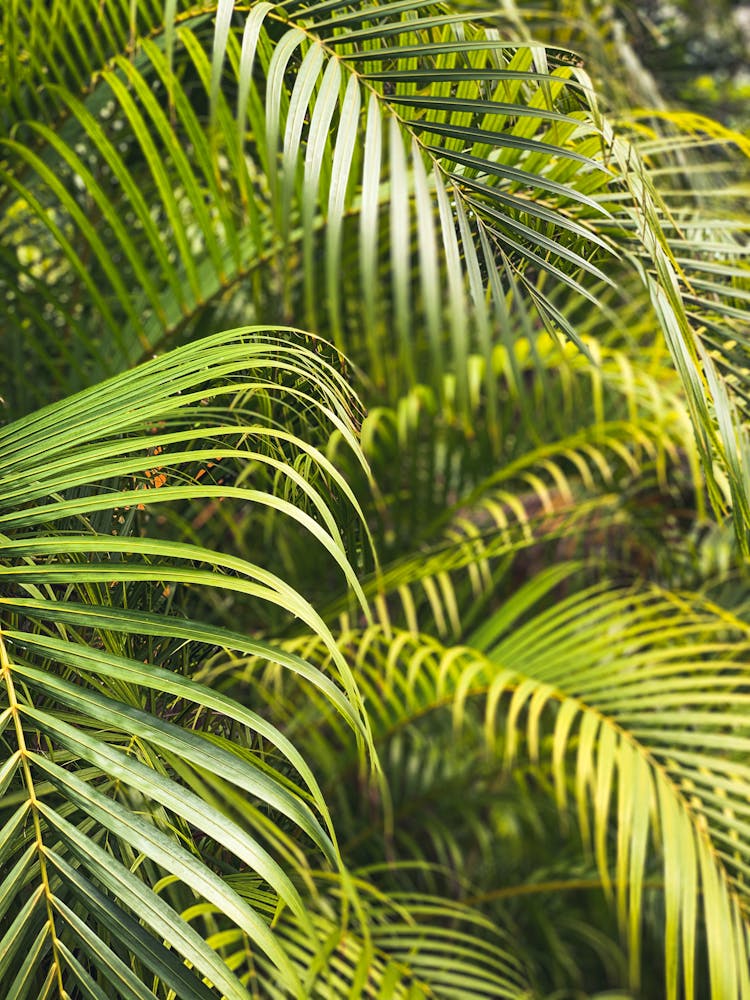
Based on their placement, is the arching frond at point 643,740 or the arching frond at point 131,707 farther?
the arching frond at point 643,740

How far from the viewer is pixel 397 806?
1.23m

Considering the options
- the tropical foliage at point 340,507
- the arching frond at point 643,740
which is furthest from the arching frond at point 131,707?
the arching frond at point 643,740

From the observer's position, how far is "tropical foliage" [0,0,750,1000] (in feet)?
1.13

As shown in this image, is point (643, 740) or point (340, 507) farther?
point (643, 740)

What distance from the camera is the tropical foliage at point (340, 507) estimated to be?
1.13 ft

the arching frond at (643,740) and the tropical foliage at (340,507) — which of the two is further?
the arching frond at (643,740)

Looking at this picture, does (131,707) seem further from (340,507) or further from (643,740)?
(643,740)

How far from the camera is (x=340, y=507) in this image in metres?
0.50

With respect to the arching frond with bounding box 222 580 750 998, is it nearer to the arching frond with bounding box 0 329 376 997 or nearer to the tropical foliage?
the tropical foliage

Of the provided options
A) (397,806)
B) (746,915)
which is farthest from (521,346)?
(746,915)

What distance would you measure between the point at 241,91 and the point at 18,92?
1.72 feet

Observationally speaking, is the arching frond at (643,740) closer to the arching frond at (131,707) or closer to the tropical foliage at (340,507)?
the tropical foliage at (340,507)

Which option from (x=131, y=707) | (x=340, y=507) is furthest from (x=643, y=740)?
(x=131, y=707)

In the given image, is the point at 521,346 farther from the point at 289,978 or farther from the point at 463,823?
the point at 289,978
